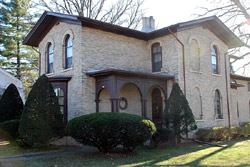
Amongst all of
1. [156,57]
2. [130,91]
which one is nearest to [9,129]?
[130,91]

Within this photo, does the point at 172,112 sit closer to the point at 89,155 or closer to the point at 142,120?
the point at 142,120

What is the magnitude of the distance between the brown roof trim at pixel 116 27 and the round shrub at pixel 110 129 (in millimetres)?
6005

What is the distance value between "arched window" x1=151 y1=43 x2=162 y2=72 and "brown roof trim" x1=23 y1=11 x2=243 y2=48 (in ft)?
2.13

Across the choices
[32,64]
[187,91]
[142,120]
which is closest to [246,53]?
[187,91]

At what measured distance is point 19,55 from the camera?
1172 inches

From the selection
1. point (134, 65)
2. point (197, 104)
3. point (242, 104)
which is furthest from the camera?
point (242, 104)

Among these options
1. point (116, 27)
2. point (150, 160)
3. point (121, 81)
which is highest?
point (116, 27)

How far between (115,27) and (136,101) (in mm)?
4537

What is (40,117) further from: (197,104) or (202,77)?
(202,77)

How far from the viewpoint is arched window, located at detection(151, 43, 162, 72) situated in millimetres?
16858

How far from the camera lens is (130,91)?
15867mm

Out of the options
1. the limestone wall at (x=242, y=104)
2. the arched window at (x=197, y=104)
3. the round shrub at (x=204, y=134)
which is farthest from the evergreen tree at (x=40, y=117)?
the limestone wall at (x=242, y=104)

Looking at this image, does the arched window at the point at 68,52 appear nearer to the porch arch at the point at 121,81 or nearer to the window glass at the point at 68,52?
the window glass at the point at 68,52

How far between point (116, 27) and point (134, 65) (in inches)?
107
